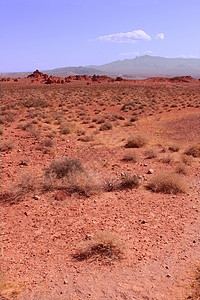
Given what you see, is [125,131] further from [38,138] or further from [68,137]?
[38,138]

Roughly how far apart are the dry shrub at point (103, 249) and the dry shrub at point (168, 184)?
254 centimetres

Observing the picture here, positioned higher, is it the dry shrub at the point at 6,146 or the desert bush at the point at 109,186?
the dry shrub at the point at 6,146

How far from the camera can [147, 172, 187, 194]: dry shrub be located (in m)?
6.01

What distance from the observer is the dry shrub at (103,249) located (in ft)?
12.5

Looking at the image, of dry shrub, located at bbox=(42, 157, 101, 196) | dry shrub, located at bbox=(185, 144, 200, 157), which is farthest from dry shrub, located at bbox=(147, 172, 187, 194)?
dry shrub, located at bbox=(185, 144, 200, 157)

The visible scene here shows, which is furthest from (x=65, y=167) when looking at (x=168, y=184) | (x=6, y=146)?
(x=6, y=146)

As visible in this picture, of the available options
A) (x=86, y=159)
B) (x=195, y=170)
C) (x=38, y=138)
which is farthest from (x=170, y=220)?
(x=38, y=138)

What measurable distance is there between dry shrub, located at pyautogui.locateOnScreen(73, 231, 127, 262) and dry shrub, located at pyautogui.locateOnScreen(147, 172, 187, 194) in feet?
8.32

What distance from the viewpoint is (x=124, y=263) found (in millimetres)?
3705

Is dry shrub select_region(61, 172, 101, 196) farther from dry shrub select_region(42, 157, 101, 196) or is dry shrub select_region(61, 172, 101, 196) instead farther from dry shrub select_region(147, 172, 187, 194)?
dry shrub select_region(147, 172, 187, 194)

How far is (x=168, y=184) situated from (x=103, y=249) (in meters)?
2.96

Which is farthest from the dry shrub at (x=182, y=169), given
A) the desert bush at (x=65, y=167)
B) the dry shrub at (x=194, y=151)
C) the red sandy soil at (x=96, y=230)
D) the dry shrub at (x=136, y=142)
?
→ the dry shrub at (x=136, y=142)

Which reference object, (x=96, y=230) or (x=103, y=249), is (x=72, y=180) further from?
(x=103, y=249)

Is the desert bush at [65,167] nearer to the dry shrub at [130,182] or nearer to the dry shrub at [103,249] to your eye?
the dry shrub at [130,182]
